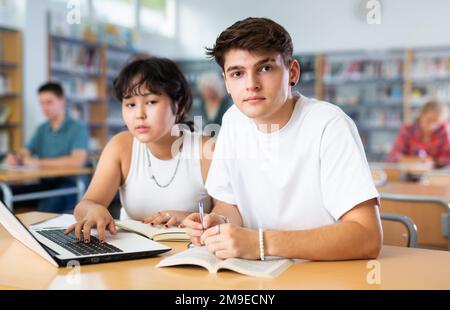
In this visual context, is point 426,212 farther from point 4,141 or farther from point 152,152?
point 4,141

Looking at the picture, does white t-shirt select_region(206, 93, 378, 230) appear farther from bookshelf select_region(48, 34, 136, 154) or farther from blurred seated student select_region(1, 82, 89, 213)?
bookshelf select_region(48, 34, 136, 154)

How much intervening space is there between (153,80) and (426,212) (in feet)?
4.23

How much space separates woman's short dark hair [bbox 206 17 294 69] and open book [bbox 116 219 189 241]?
Answer: 1.41 ft

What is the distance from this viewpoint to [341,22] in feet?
25.2

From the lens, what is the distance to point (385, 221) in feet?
5.48

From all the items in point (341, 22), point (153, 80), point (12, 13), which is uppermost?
point (341, 22)

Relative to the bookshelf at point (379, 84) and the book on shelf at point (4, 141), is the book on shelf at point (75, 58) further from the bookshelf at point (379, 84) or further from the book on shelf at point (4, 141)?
the bookshelf at point (379, 84)

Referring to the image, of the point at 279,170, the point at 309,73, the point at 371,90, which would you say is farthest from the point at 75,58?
the point at 279,170

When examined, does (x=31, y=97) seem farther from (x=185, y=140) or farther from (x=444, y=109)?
(x=185, y=140)

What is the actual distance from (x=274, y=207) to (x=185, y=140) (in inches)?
21.7

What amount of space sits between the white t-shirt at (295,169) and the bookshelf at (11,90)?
16.7 ft

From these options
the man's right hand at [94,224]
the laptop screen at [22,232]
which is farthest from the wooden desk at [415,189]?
the laptop screen at [22,232]

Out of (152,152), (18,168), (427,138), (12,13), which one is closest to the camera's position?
(152,152)
